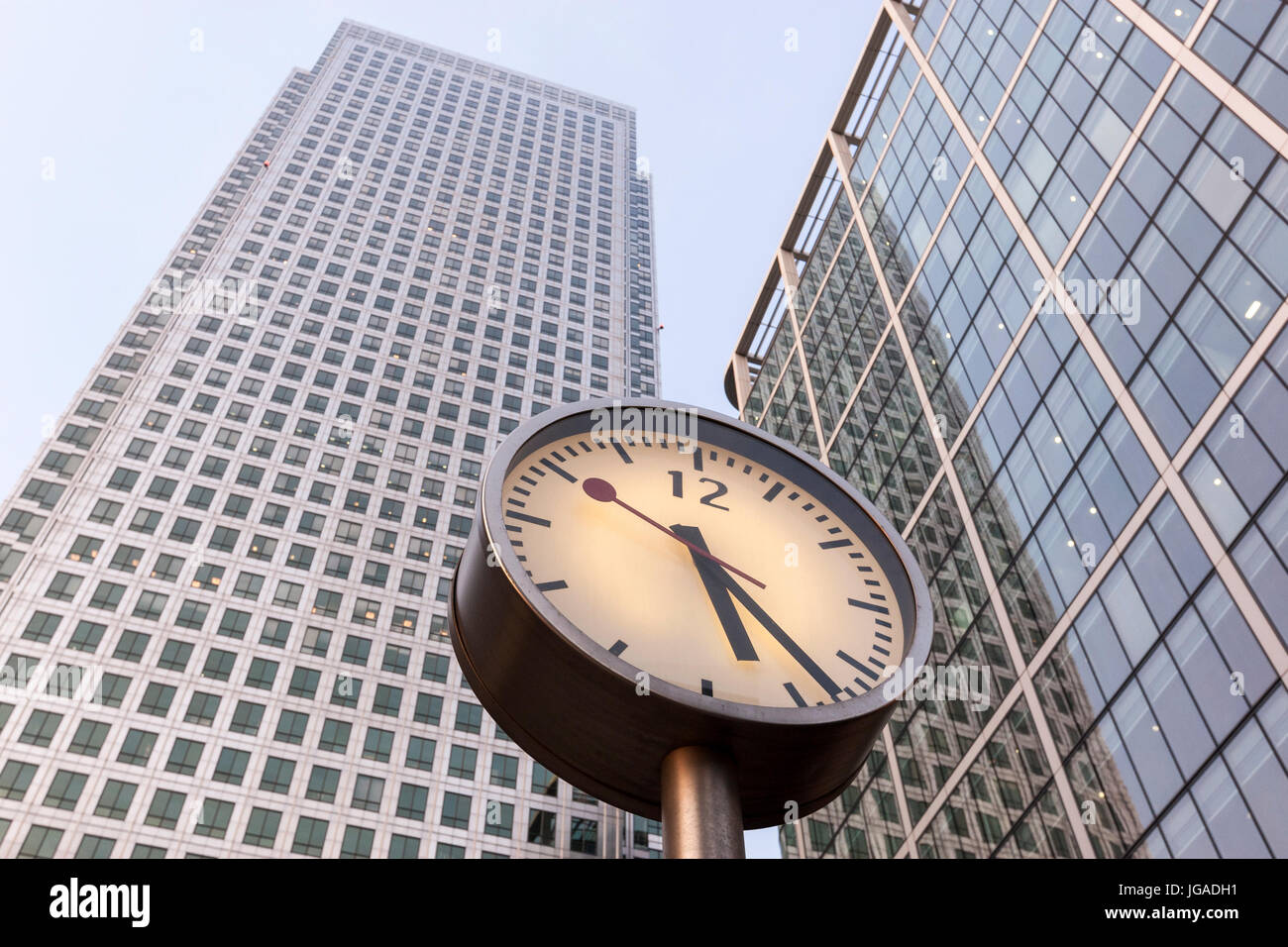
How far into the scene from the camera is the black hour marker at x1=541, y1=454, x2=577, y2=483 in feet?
12.0

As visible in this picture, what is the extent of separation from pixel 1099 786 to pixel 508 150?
3695 inches

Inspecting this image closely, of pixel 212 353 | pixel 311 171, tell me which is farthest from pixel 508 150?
pixel 212 353

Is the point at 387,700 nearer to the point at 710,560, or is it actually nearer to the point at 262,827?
the point at 262,827

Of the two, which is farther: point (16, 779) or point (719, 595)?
point (16, 779)

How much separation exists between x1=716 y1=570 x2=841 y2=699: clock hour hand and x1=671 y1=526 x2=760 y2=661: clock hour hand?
32mm

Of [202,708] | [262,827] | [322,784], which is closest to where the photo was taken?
[262,827]

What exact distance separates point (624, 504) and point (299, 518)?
200 ft

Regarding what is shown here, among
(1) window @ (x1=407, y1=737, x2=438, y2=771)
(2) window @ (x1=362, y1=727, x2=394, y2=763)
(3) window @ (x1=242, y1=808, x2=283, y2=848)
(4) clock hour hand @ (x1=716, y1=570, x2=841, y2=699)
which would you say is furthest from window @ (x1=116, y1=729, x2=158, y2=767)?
(4) clock hour hand @ (x1=716, y1=570, x2=841, y2=699)

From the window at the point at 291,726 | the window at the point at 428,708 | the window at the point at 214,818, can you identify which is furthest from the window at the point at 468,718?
the window at the point at 214,818

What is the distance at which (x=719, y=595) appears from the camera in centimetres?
331

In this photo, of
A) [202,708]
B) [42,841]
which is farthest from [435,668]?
[42,841]

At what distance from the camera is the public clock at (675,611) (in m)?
2.85

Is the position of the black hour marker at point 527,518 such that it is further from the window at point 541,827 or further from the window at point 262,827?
the window at point 541,827

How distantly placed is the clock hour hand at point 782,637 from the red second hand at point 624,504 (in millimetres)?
53
